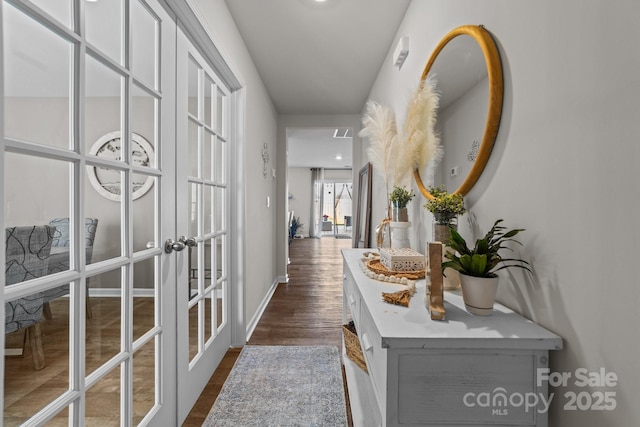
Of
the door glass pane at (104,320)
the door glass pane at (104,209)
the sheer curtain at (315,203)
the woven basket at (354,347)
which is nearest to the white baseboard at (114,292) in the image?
the door glass pane at (104,320)

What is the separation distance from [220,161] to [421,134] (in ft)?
4.57

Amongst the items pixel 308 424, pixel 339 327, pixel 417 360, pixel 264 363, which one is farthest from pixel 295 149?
pixel 417 360

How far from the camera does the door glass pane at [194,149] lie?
5.48ft

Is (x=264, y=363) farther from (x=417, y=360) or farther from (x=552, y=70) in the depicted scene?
(x=552, y=70)

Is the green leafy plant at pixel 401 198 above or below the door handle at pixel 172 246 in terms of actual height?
above

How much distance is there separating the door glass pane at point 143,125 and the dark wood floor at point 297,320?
1348 millimetres

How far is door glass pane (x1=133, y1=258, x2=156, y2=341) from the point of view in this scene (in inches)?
47.0

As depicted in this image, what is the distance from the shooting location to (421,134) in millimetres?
1552

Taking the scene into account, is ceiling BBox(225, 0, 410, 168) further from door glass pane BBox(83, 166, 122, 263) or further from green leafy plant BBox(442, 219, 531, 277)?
green leafy plant BBox(442, 219, 531, 277)

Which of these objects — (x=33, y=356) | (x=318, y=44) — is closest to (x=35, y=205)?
(x=33, y=356)

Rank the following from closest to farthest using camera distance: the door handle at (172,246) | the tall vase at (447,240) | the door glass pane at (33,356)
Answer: the door glass pane at (33,356)
the tall vase at (447,240)
the door handle at (172,246)

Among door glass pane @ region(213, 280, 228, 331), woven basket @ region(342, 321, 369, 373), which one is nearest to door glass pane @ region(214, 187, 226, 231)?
door glass pane @ region(213, 280, 228, 331)

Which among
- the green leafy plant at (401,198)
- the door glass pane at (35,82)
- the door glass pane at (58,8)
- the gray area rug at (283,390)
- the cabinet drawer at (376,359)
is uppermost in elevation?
the door glass pane at (58,8)

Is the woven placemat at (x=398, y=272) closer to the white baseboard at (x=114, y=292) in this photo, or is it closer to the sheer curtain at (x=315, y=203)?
the white baseboard at (x=114, y=292)
